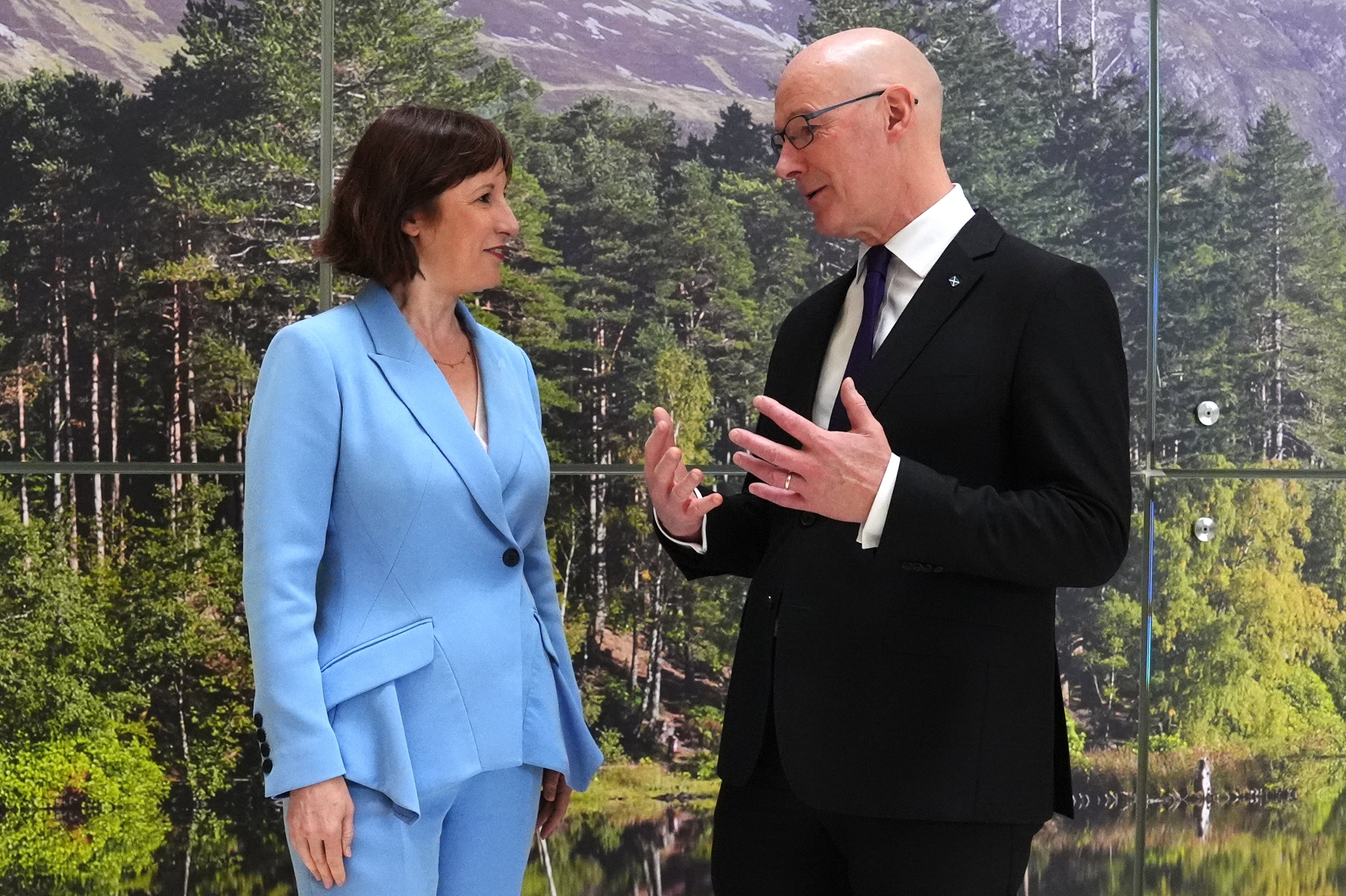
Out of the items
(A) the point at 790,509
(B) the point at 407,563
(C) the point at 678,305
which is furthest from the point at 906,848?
(C) the point at 678,305

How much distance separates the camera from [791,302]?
9.68 ft

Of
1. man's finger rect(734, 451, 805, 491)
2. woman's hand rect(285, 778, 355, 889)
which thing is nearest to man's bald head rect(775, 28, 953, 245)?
man's finger rect(734, 451, 805, 491)

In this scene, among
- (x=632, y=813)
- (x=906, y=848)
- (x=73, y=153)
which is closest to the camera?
(x=906, y=848)

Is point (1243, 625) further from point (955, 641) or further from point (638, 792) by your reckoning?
point (955, 641)

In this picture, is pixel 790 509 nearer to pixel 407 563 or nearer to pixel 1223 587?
pixel 407 563

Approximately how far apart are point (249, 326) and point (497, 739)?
1421 mm

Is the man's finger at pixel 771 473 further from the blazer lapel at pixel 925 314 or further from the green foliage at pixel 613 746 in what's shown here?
the green foliage at pixel 613 746

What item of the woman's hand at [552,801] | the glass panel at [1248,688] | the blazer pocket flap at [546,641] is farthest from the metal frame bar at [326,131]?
the glass panel at [1248,688]

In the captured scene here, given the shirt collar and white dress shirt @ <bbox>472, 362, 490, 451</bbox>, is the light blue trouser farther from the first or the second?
the shirt collar

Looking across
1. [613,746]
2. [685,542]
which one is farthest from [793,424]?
[613,746]

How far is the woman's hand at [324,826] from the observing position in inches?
62.7

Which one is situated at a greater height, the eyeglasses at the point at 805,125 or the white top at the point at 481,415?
the eyeglasses at the point at 805,125

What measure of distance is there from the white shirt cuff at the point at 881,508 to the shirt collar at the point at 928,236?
368 millimetres

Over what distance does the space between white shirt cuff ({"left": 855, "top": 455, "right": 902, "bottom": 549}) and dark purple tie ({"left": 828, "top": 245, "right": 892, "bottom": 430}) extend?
20 cm
